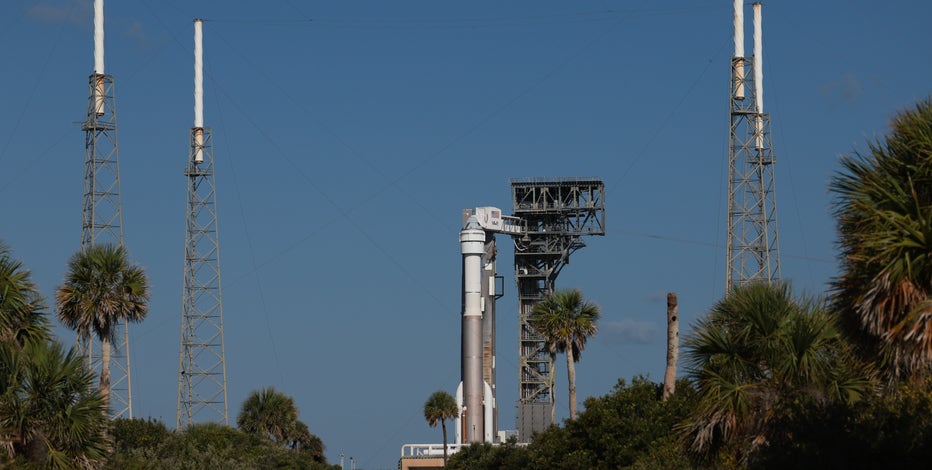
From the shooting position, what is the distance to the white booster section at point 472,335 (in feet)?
371

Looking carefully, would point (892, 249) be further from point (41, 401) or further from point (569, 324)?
point (569, 324)

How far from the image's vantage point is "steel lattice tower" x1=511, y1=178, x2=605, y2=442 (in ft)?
388

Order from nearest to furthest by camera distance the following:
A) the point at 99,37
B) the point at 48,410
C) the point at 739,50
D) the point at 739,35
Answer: the point at 48,410
the point at 99,37
the point at 739,35
the point at 739,50

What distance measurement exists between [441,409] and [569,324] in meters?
38.5

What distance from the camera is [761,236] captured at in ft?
268

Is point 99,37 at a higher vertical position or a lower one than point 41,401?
higher

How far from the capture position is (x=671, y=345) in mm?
52281

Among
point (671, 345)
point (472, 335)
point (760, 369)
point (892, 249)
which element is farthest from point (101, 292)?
point (472, 335)

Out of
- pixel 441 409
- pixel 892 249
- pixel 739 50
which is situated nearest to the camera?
pixel 892 249

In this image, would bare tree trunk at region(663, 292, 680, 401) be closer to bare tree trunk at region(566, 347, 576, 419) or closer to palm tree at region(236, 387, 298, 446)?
bare tree trunk at region(566, 347, 576, 419)

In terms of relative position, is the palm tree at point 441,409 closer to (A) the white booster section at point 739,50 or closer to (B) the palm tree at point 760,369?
(A) the white booster section at point 739,50

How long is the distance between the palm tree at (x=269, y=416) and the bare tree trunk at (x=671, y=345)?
4391 centimetres

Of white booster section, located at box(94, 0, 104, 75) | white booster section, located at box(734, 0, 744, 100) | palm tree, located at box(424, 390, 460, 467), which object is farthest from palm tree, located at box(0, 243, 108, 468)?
palm tree, located at box(424, 390, 460, 467)

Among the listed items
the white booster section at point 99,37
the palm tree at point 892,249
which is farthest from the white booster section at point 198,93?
the palm tree at point 892,249
